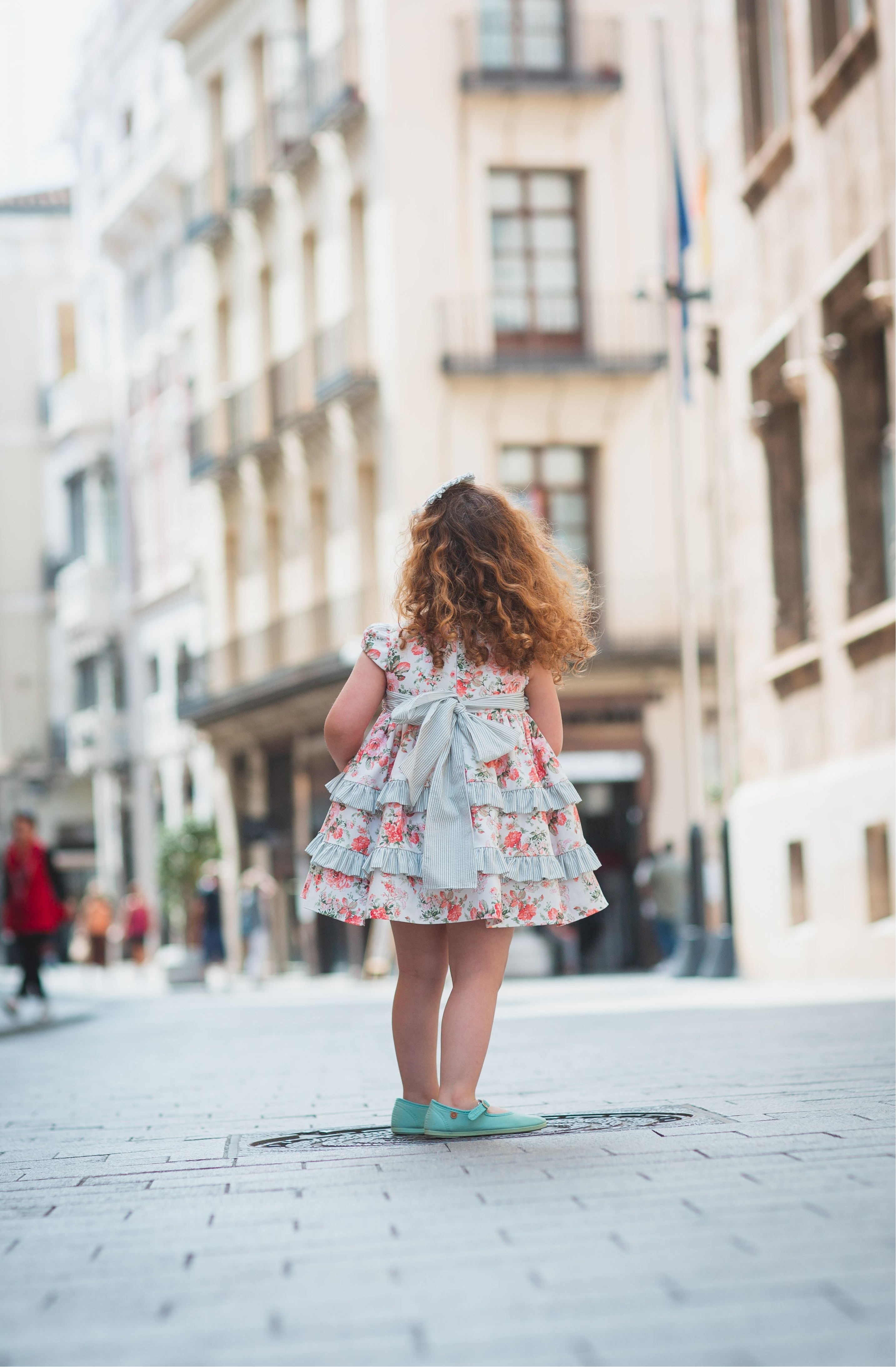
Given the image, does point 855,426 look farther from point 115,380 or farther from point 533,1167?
point 115,380

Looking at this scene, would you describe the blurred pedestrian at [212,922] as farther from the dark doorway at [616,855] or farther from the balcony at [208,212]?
the balcony at [208,212]

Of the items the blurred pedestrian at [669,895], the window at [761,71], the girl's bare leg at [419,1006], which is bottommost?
the blurred pedestrian at [669,895]

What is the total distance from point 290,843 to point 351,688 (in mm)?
31941

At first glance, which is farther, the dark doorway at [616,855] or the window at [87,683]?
the window at [87,683]

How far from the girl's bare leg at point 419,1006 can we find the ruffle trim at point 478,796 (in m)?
0.34

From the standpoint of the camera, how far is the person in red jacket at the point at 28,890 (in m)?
17.7

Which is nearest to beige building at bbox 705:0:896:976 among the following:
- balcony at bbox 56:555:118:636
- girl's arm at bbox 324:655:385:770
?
girl's arm at bbox 324:655:385:770

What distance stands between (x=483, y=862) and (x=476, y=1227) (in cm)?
166

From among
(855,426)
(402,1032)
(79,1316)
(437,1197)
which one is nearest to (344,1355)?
(79,1316)

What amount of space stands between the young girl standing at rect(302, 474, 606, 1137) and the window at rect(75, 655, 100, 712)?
44.7m

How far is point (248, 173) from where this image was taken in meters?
38.8

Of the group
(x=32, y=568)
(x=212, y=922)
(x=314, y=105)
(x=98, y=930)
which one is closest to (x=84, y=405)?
(x=32, y=568)

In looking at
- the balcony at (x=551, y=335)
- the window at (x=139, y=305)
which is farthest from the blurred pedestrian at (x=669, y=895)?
the window at (x=139, y=305)

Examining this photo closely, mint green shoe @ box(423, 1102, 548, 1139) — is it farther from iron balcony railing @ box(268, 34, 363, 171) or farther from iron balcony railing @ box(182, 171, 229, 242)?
iron balcony railing @ box(182, 171, 229, 242)
